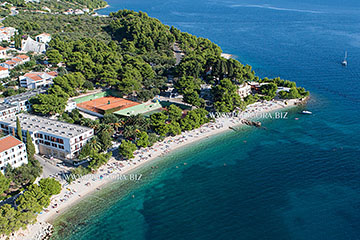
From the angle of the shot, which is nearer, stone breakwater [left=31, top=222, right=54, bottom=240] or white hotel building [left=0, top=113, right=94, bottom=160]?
stone breakwater [left=31, top=222, right=54, bottom=240]

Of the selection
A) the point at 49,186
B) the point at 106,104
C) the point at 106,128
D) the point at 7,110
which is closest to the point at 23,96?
the point at 7,110

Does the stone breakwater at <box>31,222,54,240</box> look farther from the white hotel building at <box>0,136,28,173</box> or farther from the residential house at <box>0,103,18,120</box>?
the residential house at <box>0,103,18,120</box>

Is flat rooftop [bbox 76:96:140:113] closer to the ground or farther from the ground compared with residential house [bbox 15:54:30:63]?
closer to the ground

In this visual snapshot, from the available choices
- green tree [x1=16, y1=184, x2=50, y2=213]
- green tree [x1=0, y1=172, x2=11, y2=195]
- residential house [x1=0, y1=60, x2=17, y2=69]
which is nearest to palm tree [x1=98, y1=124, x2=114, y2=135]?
green tree [x1=16, y1=184, x2=50, y2=213]

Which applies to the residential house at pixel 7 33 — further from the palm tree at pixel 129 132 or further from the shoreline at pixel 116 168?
the shoreline at pixel 116 168

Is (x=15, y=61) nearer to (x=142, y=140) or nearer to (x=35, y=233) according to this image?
(x=142, y=140)

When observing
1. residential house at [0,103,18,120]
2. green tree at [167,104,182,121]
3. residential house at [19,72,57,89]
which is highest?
residential house at [19,72,57,89]

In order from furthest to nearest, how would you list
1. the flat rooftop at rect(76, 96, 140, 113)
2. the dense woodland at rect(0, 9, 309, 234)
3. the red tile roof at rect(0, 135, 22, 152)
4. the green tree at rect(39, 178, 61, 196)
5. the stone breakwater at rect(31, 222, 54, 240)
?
the flat rooftop at rect(76, 96, 140, 113)
the red tile roof at rect(0, 135, 22, 152)
the dense woodland at rect(0, 9, 309, 234)
the green tree at rect(39, 178, 61, 196)
the stone breakwater at rect(31, 222, 54, 240)
